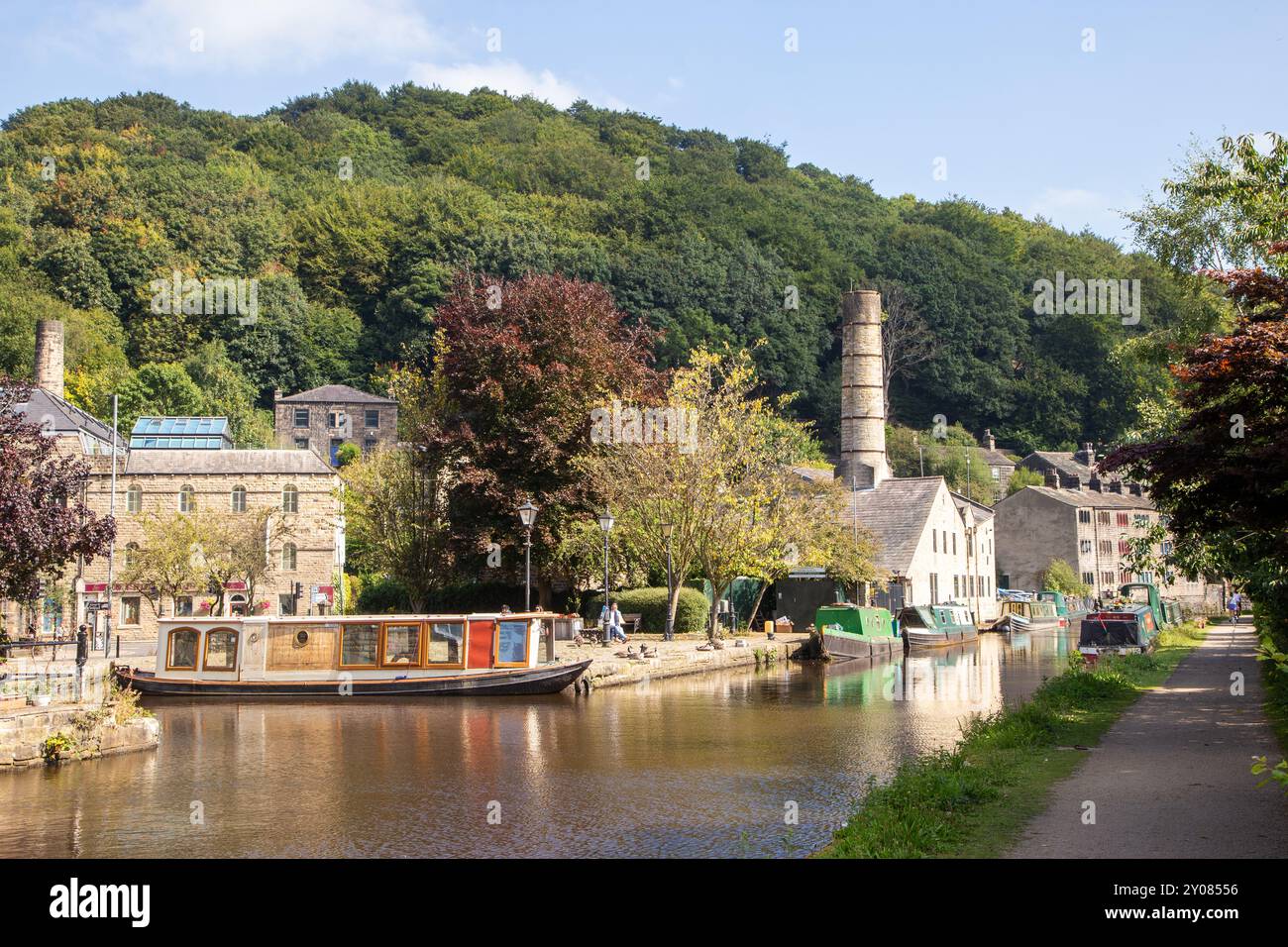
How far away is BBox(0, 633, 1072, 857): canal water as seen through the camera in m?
11.7

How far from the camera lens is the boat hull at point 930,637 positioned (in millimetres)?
44409

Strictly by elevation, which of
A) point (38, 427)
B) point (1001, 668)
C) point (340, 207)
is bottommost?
point (1001, 668)

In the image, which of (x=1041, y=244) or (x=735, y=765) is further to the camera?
(x=1041, y=244)

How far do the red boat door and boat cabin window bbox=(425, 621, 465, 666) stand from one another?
0.56 feet

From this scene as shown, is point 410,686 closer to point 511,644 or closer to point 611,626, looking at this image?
point 511,644

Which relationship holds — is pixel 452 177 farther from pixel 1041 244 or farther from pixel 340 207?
pixel 1041 244

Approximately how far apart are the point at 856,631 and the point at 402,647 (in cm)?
1917

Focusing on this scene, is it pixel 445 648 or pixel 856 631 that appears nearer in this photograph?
pixel 445 648

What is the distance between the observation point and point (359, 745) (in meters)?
18.4

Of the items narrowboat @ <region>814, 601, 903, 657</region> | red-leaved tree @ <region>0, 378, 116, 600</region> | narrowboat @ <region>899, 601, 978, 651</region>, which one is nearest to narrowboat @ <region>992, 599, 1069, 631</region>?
narrowboat @ <region>899, 601, 978, 651</region>

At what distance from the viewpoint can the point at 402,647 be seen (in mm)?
26047

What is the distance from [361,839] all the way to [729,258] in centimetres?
9398

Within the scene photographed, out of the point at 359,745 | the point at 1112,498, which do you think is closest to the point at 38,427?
the point at 359,745

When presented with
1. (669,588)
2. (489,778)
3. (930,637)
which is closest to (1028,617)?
(930,637)
